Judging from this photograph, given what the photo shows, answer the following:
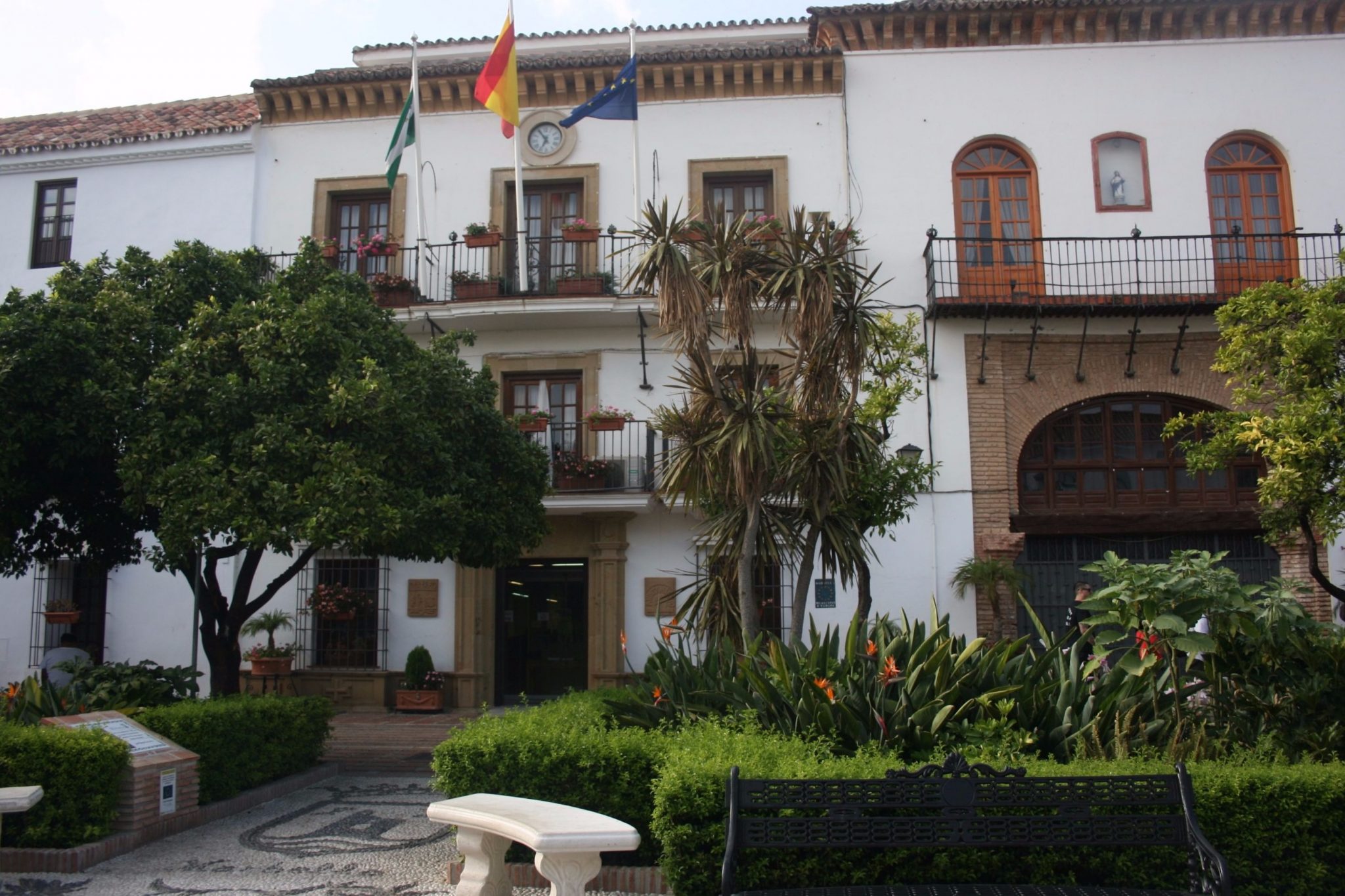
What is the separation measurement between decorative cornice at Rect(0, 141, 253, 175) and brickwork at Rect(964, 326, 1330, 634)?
36.7 ft

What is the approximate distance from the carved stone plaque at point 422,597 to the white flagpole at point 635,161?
5.78 metres

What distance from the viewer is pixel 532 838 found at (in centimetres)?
459

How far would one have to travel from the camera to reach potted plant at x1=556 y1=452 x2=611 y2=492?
15.3m

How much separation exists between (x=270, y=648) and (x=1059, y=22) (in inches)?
549

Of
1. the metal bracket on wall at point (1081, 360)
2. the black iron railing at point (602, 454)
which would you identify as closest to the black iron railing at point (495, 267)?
the black iron railing at point (602, 454)

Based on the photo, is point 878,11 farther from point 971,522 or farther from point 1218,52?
point 971,522

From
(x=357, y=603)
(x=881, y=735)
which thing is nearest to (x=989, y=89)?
(x=357, y=603)

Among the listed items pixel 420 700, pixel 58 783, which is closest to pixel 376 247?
pixel 420 700

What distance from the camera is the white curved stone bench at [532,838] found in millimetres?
4605

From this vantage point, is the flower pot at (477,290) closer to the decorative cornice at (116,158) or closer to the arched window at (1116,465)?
the decorative cornice at (116,158)

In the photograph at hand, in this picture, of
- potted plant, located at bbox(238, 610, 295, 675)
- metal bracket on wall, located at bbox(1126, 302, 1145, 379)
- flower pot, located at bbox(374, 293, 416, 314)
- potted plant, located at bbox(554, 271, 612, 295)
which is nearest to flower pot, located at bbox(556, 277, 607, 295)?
potted plant, located at bbox(554, 271, 612, 295)

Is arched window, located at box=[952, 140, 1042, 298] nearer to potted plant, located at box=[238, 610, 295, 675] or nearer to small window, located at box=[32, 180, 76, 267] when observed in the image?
potted plant, located at box=[238, 610, 295, 675]

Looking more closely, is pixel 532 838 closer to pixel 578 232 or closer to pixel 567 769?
pixel 567 769

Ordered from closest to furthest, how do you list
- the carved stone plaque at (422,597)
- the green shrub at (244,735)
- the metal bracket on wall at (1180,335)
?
the green shrub at (244,735) < the metal bracket on wall at (1180,335) < the carved stone plaque at (422,597)
